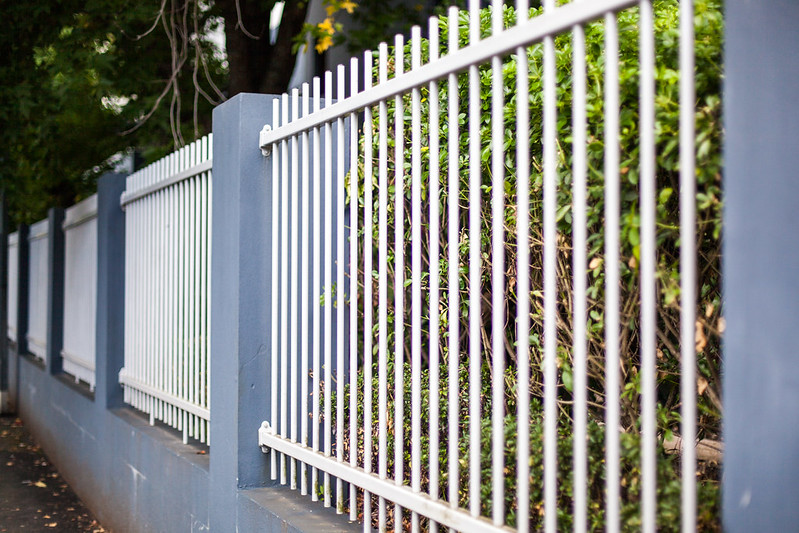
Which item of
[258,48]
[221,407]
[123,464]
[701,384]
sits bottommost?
[123,464]

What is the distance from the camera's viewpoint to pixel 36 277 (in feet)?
38.2

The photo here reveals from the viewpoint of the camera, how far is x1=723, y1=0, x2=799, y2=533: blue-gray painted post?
176 centimetres

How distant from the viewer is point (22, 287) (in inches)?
494

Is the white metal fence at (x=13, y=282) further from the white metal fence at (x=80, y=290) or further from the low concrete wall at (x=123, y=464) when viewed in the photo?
the white metal fence at (x=80, y=290)

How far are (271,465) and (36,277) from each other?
888 centimetres

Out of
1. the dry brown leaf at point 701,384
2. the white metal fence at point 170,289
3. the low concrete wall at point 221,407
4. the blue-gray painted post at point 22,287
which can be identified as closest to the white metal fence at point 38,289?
the blue-gray painted post at point 22,287

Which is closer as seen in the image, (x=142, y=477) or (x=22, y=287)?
(x=142, y=477)

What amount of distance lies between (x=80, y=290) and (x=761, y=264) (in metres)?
7.20

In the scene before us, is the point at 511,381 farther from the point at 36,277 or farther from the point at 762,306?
the point at 36,277

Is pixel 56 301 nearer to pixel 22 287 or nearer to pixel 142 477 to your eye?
pixel 22 287

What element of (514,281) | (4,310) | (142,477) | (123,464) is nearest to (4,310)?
(4,310)

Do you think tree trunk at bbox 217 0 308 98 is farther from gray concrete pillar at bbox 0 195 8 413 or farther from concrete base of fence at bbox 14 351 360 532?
gray concrete pillar at bbox 0 195 8 413

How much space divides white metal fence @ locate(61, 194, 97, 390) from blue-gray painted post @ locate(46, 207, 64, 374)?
0.25 meters

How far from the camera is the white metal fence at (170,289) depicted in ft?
15.8
